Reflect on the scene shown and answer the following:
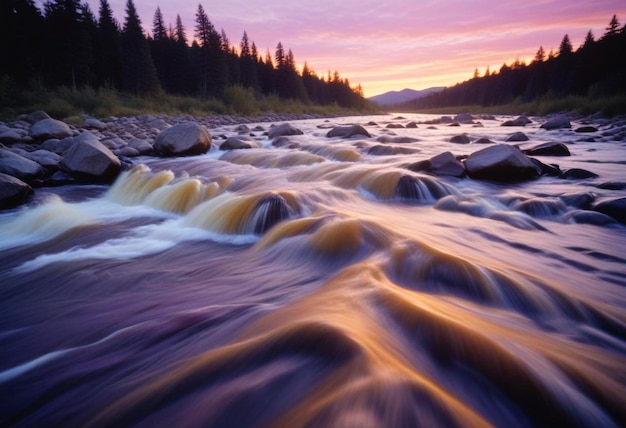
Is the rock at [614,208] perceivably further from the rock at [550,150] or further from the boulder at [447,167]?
the rock at [550,150]

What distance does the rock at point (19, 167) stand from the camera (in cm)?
719

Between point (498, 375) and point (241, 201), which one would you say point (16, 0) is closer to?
point (241, 201)

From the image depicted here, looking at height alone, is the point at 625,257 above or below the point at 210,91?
below

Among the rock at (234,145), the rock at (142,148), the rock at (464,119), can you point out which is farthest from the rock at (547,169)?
the rock at (464,119)

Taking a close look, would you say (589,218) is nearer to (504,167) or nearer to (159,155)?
(504,167)

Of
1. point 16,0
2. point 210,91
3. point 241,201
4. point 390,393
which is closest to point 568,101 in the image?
point 241,201

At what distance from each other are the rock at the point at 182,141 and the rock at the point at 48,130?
410 centimetres

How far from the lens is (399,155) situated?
9.84 meters

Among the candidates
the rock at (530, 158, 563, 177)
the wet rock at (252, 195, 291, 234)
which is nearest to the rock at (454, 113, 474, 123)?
the rock at (530, 158, 563, 177)

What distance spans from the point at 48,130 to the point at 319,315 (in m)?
14.0

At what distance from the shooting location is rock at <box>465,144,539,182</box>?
686cm

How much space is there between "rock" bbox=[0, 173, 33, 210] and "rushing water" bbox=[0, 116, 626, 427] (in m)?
1.08

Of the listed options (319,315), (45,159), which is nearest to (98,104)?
(45,159)

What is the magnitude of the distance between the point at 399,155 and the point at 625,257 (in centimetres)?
670
